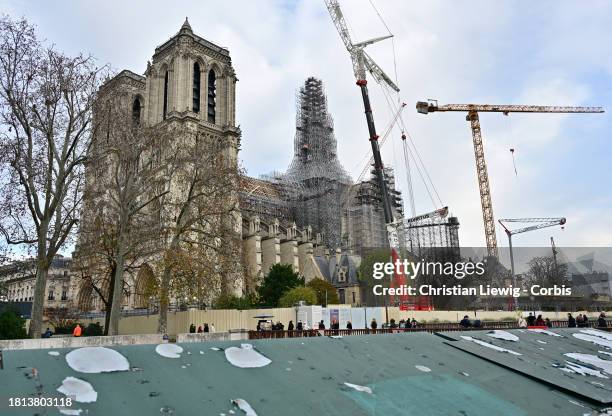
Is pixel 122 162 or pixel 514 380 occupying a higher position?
pixel 122 162

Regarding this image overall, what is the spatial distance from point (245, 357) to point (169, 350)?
938 mm

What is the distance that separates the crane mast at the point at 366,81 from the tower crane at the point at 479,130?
50.2 feet

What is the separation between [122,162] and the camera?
83.0 ft

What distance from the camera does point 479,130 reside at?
3078 inches

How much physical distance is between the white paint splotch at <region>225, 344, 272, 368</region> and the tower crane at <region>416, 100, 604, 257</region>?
73234mm

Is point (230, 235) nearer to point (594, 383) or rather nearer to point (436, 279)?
point (594, 383)

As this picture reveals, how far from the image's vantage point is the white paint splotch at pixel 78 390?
14.1 feet

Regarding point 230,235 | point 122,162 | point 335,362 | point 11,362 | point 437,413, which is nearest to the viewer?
point 11,362

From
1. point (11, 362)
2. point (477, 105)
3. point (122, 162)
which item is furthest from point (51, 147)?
point (477, 105)

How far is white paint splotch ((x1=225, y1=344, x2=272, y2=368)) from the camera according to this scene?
231 inches


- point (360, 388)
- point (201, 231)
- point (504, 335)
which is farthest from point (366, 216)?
point (360, 388)

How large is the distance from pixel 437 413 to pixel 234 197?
27962 millimetres

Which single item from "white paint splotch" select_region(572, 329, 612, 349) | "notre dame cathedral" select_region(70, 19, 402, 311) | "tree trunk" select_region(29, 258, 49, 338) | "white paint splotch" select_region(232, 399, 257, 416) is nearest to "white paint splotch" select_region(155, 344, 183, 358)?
"white paint splotch" select_region(232, 399, 257, 416)

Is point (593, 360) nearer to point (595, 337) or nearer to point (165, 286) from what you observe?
point (595, 337)
